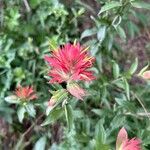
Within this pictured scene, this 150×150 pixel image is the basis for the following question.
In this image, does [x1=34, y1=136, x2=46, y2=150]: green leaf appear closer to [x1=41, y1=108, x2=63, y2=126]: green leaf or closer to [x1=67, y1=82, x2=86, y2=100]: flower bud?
[x1=41, y1=108, x2=63, y2=126]: green leaf

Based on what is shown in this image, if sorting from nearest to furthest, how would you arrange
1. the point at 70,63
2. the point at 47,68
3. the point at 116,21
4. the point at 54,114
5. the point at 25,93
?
the point at 70,63 < the point at 54,114 < the point at 25,93 < the point at 116,21 < the point at 47,68

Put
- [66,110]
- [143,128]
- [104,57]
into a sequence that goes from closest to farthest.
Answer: [66,110] < [143,128] < [104,57]

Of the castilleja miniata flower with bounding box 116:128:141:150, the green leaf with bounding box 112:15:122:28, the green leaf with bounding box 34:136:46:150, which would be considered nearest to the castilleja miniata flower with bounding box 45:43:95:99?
the castilleja miniata flower with bounding box 116:128:141:150

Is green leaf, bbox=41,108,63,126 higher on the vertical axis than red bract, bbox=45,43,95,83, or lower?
lower

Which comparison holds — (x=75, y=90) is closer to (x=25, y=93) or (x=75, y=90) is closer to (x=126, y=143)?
(x=126, y=143)

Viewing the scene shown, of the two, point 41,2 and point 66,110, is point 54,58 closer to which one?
point 66,110

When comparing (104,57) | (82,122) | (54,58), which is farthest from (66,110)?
(104,57)

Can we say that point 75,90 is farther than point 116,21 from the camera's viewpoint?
No

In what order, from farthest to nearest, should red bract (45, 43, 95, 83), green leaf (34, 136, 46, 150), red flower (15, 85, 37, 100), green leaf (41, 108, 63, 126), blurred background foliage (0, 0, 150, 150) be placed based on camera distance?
A: green leaf (34, 136, 46, 150)
blurred background foliage (0, 0, 150, 150)
red flower (15, 85, 37, 100)
green leaf (41, 108, 63, 126)
red bract (45, 43, 95, 83)

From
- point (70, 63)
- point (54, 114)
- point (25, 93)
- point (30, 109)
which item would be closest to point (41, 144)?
point (30, 109)
